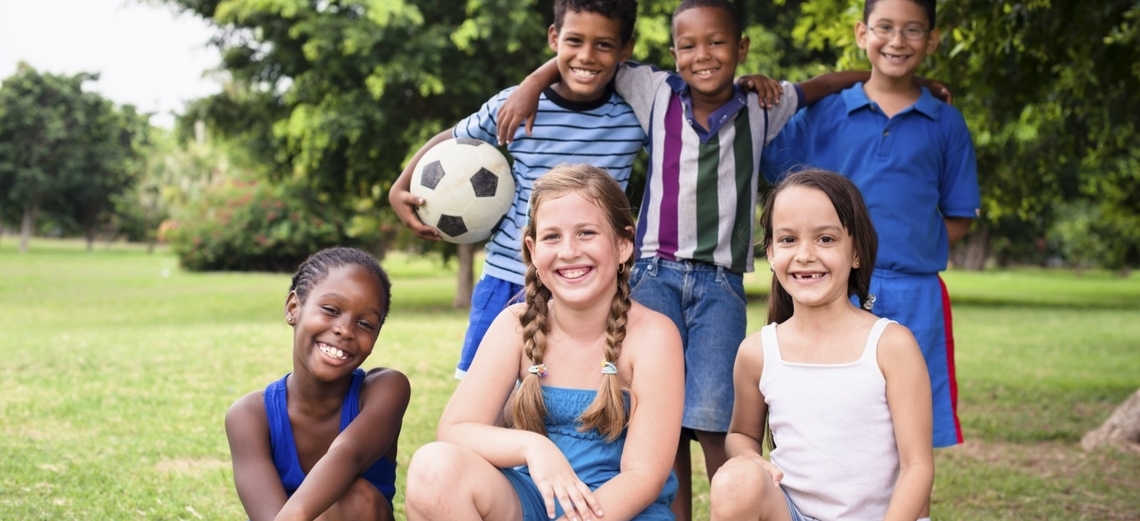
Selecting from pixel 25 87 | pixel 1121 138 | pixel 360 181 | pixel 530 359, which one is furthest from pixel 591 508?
pixel 25 87

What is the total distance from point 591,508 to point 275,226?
A: 29.3 m

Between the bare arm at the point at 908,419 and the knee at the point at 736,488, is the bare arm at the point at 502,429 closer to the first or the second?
the knee at the point at 736,488

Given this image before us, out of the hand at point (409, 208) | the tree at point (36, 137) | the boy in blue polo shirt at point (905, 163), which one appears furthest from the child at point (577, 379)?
the tree at point (36, 137)

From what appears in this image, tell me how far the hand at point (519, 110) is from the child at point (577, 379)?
28.2 inches

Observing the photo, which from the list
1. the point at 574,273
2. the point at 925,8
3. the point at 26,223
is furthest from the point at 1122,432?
the point at 26,223

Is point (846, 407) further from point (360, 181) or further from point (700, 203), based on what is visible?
point (360, 181)

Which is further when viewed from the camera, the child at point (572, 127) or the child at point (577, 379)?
the child at point (572, 127)

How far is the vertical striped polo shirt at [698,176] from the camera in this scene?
139 inches

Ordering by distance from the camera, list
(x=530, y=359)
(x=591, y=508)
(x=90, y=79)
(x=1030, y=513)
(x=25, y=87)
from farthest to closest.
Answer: (x=90, y=79), (x=25, y=87), (x=1030, y=513), (x=530, y=359), (x=591, y=508)

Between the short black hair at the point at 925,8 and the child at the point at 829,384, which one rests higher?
the short black hair at the point at 925,8

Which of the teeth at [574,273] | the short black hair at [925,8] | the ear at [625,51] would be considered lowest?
the teeth at [574,273]

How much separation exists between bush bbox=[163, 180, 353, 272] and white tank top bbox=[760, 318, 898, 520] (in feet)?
90.7

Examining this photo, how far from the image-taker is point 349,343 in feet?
9.91

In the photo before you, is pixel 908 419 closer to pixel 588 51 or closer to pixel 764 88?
pixel 764 88
